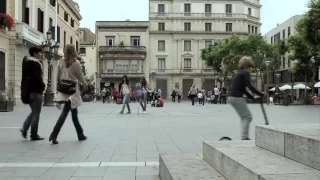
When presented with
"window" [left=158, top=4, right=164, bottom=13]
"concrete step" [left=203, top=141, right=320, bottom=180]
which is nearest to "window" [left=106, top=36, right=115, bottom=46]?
"window" [left=158, top=4, right=164, bottom=13]

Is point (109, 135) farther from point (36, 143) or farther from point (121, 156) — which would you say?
point (121, 156)

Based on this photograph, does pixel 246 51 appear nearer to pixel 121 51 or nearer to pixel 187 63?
pixel 187 63

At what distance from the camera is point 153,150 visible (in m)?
6.34

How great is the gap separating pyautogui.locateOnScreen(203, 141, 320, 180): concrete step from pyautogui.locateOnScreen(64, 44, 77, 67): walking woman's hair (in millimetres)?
3796

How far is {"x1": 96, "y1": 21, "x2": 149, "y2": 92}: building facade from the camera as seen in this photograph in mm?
62000

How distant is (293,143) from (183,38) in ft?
199

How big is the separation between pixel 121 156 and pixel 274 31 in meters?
66.1

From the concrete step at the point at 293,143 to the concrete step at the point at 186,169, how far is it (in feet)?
1.96

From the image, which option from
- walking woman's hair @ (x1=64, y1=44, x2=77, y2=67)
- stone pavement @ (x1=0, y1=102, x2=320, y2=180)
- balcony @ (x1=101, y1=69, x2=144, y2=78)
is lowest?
stone pavement @ (x1=0, y1=102, x2=320, y2=180)

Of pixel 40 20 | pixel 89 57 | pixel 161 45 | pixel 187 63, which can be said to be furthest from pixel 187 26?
pixel 40 20

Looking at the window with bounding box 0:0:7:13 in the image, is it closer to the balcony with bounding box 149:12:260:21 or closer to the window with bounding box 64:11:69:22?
the window with bounding box 64:11:69:22

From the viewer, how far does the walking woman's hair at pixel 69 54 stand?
707 centimetres

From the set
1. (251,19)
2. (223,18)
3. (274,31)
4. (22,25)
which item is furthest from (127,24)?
(22,25)

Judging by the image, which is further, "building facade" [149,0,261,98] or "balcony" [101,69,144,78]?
"building facade" [149,0,261,98]
